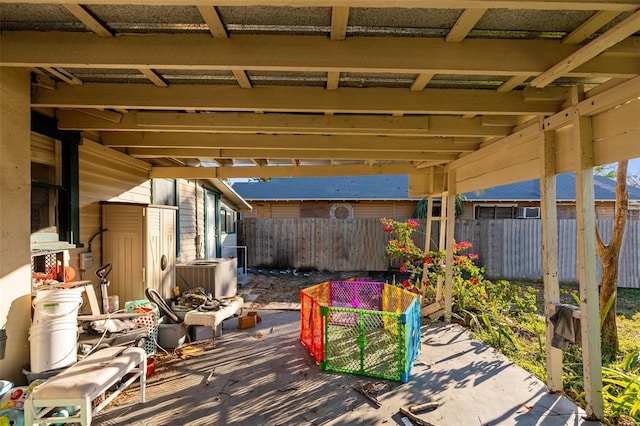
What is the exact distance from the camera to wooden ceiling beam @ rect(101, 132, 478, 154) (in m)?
4.30

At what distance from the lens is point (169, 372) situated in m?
3.91

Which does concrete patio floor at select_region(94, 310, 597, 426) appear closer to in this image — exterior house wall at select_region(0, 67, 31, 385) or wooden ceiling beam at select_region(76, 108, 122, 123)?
exterior house wall at select_region(0, 67, 31, 385)

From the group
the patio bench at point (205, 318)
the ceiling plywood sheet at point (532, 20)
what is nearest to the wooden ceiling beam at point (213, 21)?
the ceiling plywood sheet at point (532, 20)

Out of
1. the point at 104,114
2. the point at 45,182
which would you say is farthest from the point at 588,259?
the point at 45,182

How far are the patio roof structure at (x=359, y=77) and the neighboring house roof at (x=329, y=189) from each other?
9.10 metres

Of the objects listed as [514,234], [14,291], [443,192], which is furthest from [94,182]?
[514,234]

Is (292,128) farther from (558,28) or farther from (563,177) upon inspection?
(563,177)

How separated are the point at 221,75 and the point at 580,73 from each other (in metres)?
2.89

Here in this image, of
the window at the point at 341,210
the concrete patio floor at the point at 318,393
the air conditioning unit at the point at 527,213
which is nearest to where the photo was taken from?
the concrete patio floor at the point at 318,393

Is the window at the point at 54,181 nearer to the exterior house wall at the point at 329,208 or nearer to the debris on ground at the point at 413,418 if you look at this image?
the debris on ground at the point at 413,418

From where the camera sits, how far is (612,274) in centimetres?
496

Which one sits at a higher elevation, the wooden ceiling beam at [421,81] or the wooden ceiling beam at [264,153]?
the wooden ceiling beam at [421,81]

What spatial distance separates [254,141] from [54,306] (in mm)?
2780

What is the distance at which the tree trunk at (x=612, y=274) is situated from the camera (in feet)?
15.8
